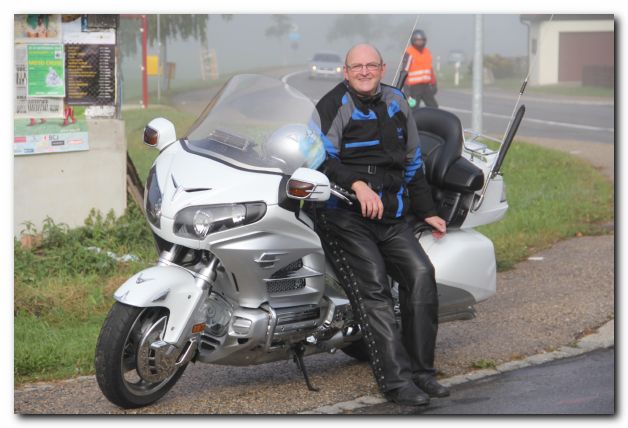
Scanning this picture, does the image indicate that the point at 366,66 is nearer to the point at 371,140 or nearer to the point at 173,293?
the point at 371,140

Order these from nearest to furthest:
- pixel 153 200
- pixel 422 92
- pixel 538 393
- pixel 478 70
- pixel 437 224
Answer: pixel 153 200 < pixel 538 393 < pixel 437 224 < pixel 478 70 < pixel 422 92

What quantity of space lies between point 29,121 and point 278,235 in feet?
13.9

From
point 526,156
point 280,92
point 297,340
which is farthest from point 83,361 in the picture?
point 526,156

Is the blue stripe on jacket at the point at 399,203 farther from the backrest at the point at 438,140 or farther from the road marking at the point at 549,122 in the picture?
the road marking at the point at 549,122

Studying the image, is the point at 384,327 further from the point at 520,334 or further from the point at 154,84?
the point at 154,84

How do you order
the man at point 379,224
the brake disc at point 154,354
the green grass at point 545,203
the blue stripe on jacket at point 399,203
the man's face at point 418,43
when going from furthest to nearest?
the man's face at point 418,43
the green grass at point 545,203
the blue stripe on jacket at point 399,203
the man at point 379,224
the brake disc at point 154,354

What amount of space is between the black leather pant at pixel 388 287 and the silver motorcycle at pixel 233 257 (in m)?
0.11

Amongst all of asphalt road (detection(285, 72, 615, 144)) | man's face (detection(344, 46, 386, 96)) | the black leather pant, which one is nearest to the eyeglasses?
man's face (detection(344, 46, 386, 96))

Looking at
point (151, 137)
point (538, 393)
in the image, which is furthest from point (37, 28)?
point (538, 393)

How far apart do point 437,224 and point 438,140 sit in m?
0.56

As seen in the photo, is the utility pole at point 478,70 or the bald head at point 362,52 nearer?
the bald head at point 362,52

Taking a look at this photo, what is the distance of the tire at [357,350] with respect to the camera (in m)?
6.16

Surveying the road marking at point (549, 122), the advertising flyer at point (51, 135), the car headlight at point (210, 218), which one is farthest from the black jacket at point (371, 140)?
the road marking at point (549, 122)

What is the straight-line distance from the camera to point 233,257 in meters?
5.07
